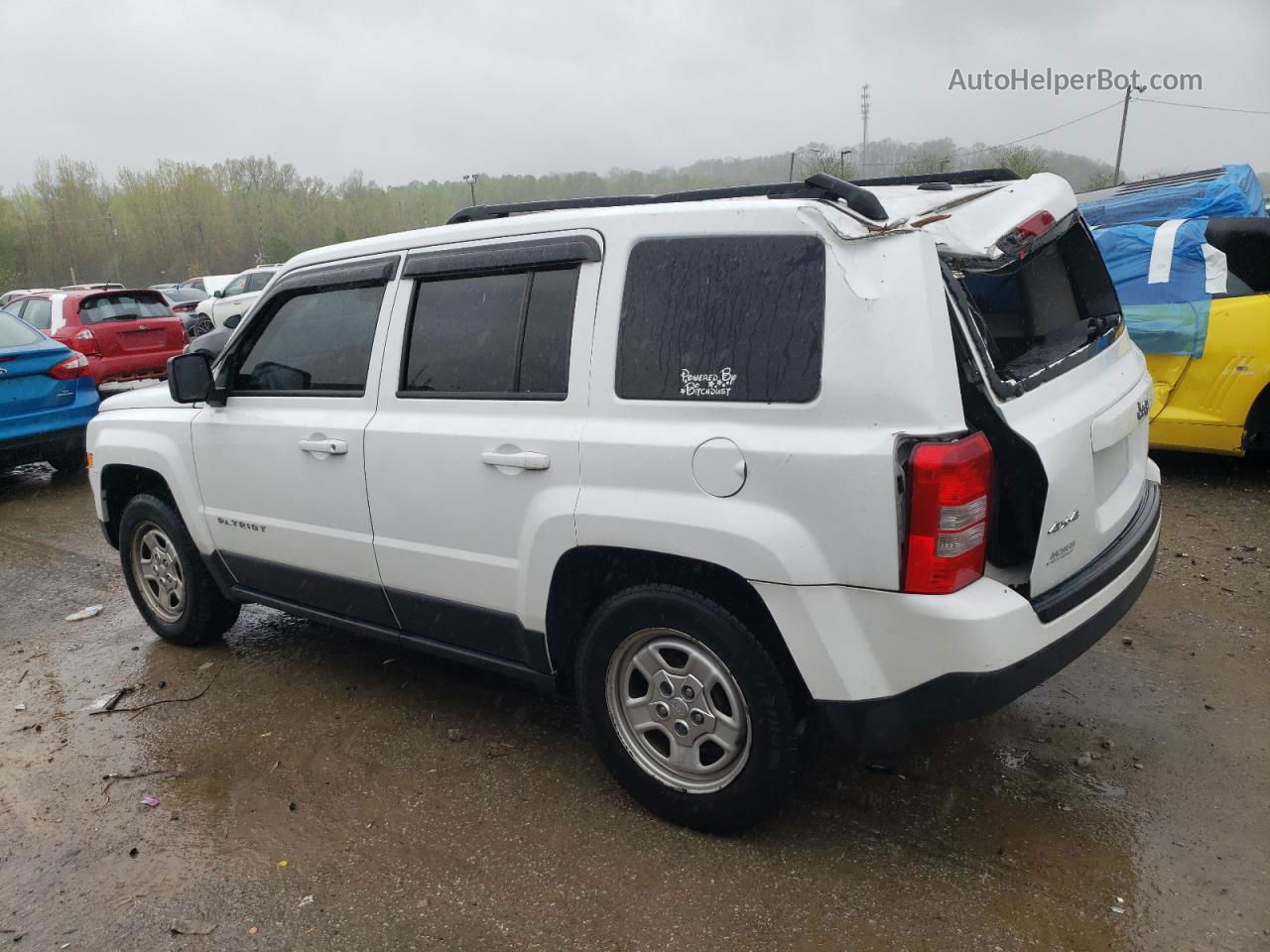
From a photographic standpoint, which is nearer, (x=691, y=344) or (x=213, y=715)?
(x=691, y=344)

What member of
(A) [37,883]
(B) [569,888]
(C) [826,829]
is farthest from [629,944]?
(A) [37,883]

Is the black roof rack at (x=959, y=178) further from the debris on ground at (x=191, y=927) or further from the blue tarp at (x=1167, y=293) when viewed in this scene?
the debris on ground at (x=191, y=927)

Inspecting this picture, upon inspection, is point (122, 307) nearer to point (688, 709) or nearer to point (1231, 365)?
point (688, 709)

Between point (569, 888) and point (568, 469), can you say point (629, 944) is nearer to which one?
point (569, 888)

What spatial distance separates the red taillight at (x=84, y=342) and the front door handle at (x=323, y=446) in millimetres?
10256

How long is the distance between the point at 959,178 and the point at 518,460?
1.88 meters

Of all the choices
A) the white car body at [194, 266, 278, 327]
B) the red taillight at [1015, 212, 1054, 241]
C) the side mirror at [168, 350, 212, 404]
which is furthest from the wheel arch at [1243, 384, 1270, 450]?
the white car body at [194, 266, 278, 327]

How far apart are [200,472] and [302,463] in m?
0.81

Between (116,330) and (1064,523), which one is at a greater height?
(1064,523)

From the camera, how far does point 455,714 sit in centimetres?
383

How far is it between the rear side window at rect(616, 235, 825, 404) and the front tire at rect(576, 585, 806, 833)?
0.62 meters

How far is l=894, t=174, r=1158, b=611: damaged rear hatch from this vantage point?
2.43 m

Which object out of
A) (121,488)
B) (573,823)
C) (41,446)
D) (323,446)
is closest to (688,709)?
(573,823)

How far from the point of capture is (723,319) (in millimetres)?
2625
